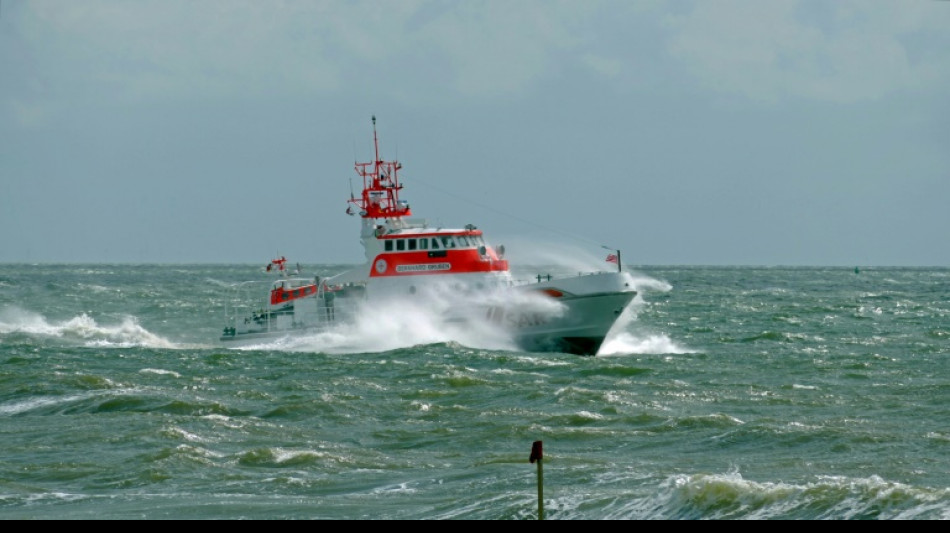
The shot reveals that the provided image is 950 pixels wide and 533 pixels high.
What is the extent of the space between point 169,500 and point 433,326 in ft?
68.9

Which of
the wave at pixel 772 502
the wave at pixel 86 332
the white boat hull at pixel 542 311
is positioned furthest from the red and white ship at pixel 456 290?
the wave at pixel 772 502

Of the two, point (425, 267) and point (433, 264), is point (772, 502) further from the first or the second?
point (425, 267)

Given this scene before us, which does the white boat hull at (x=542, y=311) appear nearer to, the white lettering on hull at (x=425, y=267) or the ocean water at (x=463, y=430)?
the ocean water at (x=463, y=430)

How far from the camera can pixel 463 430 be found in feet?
59.8

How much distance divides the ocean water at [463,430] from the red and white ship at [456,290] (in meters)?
0.69

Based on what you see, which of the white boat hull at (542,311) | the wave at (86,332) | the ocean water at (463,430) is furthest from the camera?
the wave at (86,332)

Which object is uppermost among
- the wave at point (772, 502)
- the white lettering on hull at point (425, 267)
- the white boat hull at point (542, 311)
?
the white lettering on hull at point (425, 267)

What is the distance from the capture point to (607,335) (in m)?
33.5

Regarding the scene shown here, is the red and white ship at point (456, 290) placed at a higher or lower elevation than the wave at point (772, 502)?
higher

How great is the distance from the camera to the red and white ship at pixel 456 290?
31.9m

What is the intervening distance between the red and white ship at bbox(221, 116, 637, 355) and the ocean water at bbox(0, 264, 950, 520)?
0.69m

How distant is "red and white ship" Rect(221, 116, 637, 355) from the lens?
1254 inches
